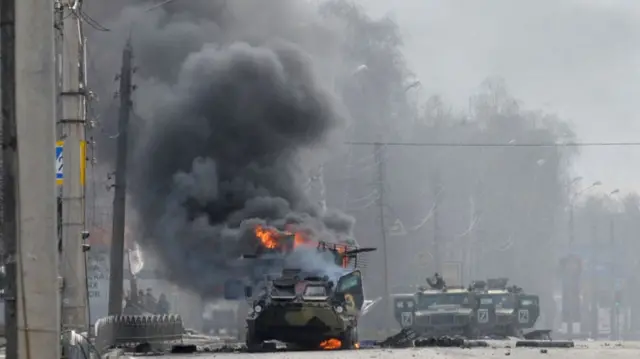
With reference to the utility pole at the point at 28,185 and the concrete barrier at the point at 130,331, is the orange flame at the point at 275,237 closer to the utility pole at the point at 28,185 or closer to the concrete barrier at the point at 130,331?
the concrete barrier at the point at 130,331

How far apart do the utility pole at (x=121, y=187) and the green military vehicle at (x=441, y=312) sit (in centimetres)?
795

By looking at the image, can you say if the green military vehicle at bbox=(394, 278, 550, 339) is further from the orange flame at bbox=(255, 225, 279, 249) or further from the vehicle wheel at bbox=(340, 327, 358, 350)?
the vehicle wheel at bbox=(340, 327, 358, 350)

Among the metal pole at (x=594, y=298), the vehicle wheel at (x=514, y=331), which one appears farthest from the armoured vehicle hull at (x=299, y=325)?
the metal pole at (x=594, y=298)

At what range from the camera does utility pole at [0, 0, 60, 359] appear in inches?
363

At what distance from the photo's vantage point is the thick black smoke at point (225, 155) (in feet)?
85.4

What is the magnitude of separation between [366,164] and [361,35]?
7.30m

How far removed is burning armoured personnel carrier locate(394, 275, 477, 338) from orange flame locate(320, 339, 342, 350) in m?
12.4

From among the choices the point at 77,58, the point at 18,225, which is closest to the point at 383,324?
the point at 77,58

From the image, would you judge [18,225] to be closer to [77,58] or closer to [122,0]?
[77,58]

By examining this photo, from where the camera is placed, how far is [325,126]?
2936 cm

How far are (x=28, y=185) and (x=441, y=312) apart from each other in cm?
2228

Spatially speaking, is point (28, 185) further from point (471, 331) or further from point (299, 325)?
point (471, 331)

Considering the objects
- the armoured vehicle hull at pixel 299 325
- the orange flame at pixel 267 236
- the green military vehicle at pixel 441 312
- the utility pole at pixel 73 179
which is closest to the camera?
the utility pole at pixel 73 179

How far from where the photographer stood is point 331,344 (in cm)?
1758
